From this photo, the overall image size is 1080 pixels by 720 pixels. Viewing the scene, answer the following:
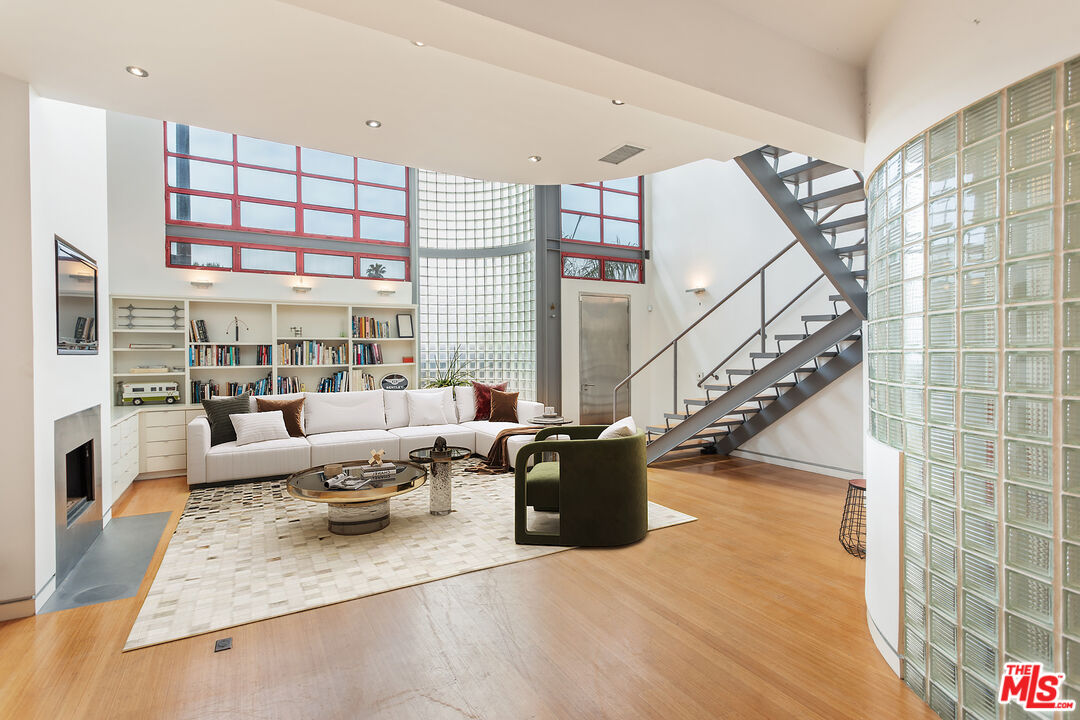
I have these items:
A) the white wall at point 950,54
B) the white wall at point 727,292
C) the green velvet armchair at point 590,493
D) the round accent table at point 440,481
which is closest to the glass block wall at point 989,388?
the white wall at point 950,54

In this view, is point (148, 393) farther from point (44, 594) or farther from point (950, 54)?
point (950, 54)

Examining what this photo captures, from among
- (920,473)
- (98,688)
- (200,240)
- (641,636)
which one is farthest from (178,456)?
(920,473)

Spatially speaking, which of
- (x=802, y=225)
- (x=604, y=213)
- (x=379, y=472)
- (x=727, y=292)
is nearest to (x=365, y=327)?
(x=379, y=472)

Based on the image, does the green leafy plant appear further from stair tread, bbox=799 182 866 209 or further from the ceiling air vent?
stair tread, bbox=799 182 866 209

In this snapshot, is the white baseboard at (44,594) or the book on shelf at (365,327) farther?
the book on shelf at (365,327)

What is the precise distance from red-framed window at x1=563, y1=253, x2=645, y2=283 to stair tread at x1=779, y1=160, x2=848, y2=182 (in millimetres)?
4069

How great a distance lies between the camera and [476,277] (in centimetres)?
845

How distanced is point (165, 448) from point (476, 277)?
4.64 m

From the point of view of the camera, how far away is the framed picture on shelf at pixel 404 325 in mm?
7707

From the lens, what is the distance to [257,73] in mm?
2902

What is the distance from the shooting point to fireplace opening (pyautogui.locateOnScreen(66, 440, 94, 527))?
3.55 metres

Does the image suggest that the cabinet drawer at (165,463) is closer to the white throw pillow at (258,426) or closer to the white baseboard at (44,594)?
the white throw pillow at (258,426)

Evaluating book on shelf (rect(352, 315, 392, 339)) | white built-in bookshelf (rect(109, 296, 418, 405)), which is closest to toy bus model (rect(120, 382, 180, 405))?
white built-in bookshelf (rect(109, 296, 418, 405))

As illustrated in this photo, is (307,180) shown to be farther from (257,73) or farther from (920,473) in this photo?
(920,473)
